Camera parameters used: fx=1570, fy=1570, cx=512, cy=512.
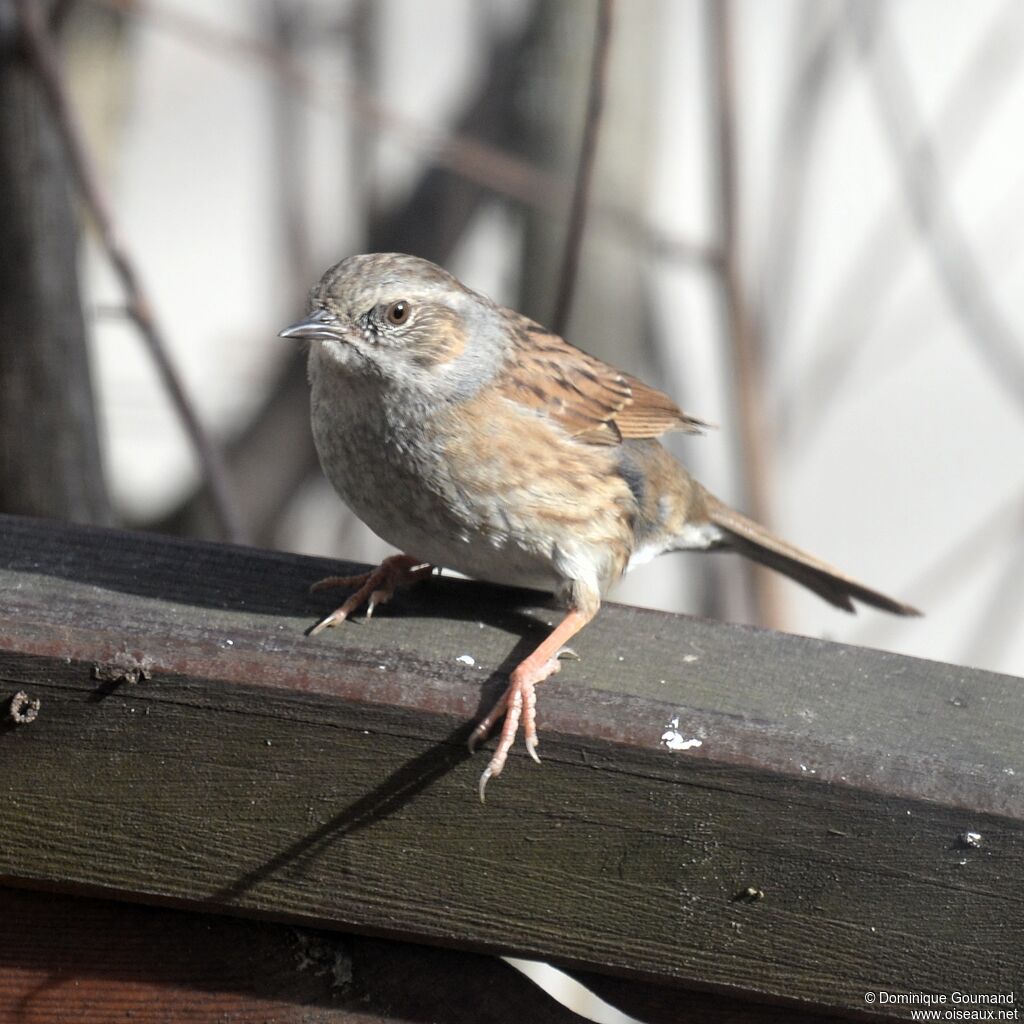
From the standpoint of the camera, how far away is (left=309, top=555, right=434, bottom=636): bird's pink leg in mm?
2111

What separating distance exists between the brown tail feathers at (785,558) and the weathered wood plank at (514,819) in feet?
3.72

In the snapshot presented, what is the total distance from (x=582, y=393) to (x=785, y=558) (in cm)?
54

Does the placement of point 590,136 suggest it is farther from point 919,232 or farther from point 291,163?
point 291,163

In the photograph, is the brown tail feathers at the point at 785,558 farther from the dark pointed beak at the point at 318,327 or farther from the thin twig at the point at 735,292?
the dark pointed beak at the point at 318,327

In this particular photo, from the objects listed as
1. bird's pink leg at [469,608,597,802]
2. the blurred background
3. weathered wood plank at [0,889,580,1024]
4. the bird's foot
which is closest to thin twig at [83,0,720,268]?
the blurred background

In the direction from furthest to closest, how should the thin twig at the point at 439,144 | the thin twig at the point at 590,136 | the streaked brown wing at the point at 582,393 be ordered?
1. the thin twig at the point at 439,144
2. the streaked brown wing at the point at 582,393
3. the thin twig at the point at 590,136

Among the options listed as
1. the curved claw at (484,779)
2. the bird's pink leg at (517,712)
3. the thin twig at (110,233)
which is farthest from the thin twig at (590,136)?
the curved claw at (484,779)

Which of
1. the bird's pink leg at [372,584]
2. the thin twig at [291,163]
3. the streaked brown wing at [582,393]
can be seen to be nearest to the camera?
the bird's pink leg at [372,584]

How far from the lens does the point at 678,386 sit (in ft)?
13.5

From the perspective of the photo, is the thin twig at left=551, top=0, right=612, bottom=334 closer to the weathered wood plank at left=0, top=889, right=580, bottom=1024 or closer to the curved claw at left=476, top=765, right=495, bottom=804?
the curved claw at left=476, top=765, right=495, bottom=804

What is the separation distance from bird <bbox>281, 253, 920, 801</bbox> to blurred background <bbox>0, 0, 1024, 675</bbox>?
19cm

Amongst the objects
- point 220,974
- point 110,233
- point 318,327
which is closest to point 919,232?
point 318,327

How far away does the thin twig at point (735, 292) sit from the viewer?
9.27ft

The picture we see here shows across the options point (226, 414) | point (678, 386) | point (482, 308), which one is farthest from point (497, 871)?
point (226, 414)
